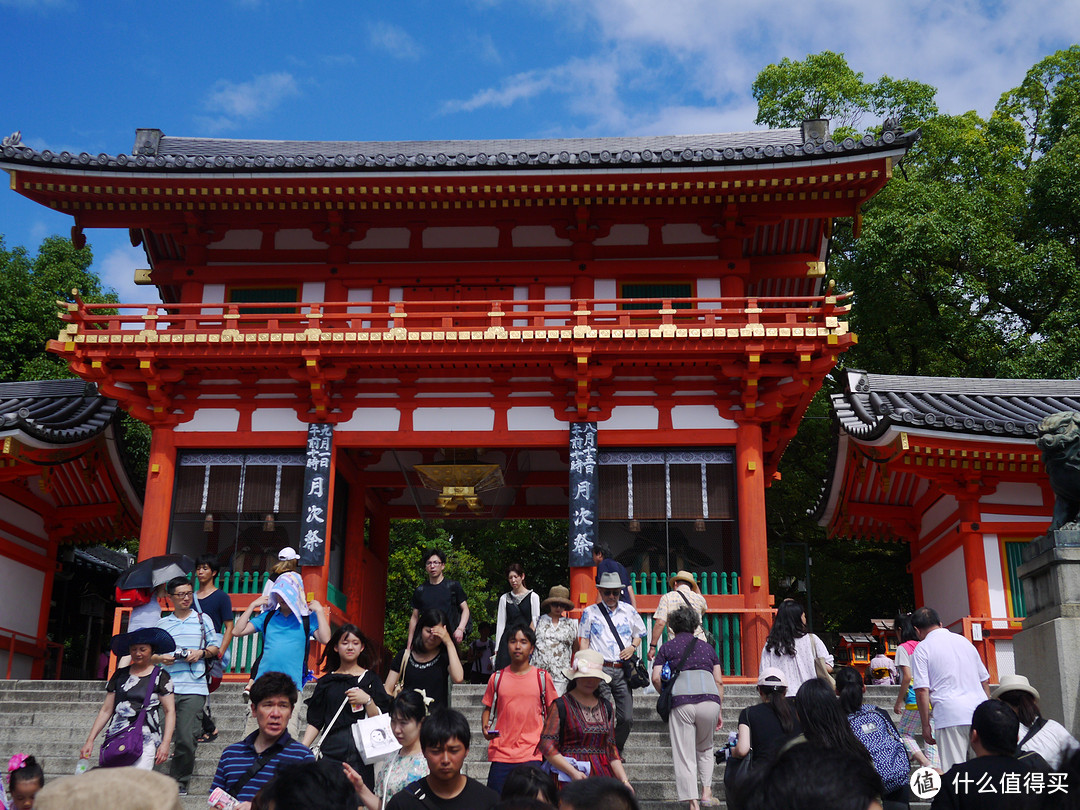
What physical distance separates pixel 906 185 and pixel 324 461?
1778 centimetres

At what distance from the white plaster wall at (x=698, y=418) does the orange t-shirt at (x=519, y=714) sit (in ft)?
24.4

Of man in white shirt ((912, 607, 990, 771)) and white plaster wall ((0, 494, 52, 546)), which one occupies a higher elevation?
white plaster wall ((0, 494, 52, 546))

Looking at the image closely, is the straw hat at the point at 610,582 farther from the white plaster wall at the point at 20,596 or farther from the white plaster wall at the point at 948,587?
the white plaster wall at the point at 20,596

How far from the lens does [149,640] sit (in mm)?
6938

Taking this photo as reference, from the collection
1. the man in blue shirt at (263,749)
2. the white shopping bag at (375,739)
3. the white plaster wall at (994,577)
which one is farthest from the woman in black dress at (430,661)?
the white plaster wall at (994,577)

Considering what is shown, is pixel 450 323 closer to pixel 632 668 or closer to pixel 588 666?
pixel 632 668

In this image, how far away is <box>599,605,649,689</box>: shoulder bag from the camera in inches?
338

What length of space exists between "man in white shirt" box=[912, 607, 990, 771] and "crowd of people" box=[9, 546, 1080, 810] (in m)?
0.02

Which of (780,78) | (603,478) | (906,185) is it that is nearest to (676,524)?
(603,478)

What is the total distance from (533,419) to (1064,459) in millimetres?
7450

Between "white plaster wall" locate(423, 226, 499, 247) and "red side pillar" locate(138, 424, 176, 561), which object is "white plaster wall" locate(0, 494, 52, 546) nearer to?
"red side pillar" locate(138, 424, 176, 561)

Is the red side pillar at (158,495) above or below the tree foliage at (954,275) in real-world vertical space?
below

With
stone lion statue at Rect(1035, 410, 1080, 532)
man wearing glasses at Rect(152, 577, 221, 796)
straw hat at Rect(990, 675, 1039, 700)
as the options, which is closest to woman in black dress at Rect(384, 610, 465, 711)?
man wearing glasses at Rect(152, 577, 221, 796)

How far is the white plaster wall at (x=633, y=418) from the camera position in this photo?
13836mm
